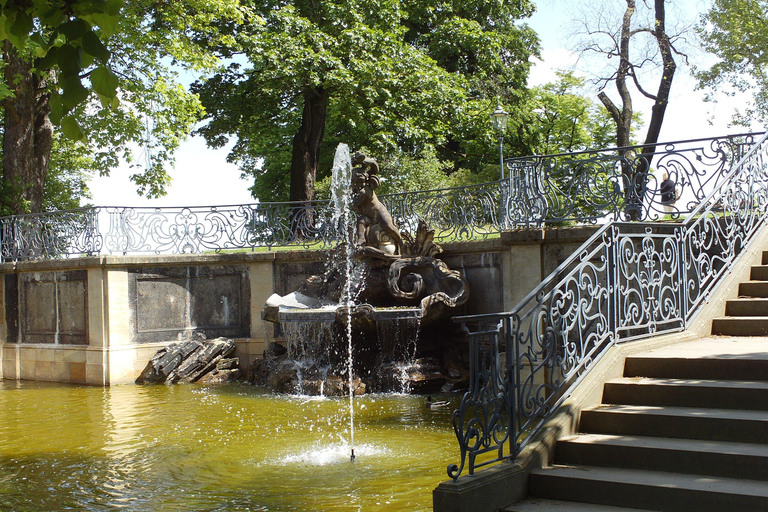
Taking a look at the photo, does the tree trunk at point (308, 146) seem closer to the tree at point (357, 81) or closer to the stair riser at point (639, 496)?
the tree at point (357, 81)

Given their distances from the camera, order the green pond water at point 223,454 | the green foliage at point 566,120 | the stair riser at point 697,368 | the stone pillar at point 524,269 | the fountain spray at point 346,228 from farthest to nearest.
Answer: the green foliage at point 566,120
the stone pillar at point 524,269
the fountain spray at point 346,228
the green pond water at point 223,454
the stair riser at point 697,368

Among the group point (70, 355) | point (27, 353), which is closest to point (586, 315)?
point (70, 355)

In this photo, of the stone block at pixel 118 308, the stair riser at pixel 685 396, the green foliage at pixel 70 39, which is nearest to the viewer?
the green foliage at pixel 70 39

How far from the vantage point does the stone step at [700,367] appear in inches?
217

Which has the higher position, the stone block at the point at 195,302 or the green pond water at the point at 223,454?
the stone block at the point at 195,302

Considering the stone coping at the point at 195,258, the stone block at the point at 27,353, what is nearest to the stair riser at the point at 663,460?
the stone coping at the point at 195,258

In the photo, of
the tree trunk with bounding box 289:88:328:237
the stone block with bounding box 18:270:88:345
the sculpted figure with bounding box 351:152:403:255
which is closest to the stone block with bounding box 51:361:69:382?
the stone block with bounding box 18:270:88:345

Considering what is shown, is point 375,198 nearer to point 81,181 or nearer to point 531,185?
point 531,185

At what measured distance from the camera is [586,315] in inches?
275

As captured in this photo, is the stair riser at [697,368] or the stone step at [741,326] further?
the stone step at [741,326]

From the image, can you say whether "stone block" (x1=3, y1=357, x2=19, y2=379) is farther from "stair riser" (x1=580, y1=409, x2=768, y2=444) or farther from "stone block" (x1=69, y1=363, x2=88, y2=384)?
"stair riser" (x1=580, y1=409, x2=768, y2=444)

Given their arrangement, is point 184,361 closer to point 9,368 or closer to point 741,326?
point 9,368

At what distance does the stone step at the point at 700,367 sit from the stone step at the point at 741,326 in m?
1.14

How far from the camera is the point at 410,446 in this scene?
7.61 m
